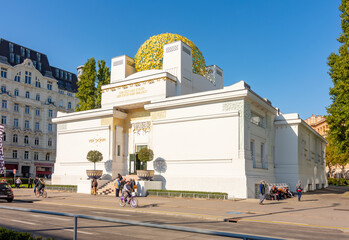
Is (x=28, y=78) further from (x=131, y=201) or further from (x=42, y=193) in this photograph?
(x=131, y=201)

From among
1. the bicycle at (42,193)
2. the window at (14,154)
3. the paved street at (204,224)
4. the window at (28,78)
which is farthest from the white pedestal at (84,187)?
the window at (28,78)

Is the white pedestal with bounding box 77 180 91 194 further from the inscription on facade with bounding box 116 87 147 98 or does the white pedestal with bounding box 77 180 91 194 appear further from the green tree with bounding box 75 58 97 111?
the green tree with bounding box 75 58 97 111

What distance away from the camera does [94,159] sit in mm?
33719

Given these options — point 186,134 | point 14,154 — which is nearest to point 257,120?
point 186,134

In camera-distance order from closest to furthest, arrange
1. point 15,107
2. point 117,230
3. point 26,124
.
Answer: point 117,230
point 15,107
point 26,124

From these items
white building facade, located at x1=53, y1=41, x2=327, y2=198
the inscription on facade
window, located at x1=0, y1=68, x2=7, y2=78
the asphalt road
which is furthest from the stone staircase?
window, located at x1=0, y1=68, x2=7, y2=78

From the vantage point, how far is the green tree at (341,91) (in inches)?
1152

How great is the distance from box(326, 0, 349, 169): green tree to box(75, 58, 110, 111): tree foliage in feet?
98.9

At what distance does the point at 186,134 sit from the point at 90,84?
870 inches

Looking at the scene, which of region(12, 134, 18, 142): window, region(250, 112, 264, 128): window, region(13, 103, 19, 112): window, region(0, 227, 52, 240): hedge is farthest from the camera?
region(13, 103, 19, 112): window

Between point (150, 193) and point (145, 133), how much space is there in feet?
25.1

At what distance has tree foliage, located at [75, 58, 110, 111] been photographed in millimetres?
46188

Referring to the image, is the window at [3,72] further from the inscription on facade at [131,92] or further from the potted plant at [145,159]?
the potted plant at [145,159]

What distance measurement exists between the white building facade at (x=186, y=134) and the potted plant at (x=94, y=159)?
894mm
